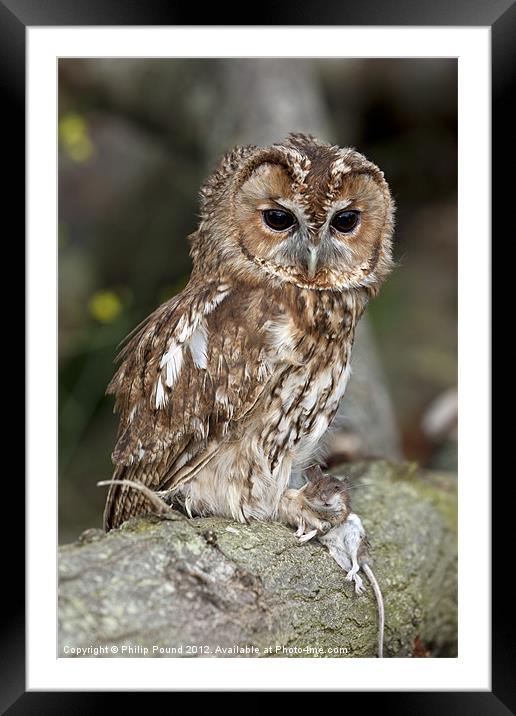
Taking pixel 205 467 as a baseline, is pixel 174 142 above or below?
above

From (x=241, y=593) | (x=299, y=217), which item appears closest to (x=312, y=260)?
(x=299, y=217)

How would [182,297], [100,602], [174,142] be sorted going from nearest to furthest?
1. [100,602]
2. [182,297]
3. [174,142]

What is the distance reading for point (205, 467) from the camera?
1.46 m

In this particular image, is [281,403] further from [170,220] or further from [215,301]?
[170,220]

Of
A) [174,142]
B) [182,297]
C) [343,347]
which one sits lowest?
[343,347]

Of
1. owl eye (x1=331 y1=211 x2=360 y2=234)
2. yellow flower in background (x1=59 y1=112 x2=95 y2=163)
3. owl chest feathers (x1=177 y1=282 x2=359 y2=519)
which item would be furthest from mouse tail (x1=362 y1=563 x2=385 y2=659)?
yellow flower in background (x1=59 y1=112 x2=95 y2=163)

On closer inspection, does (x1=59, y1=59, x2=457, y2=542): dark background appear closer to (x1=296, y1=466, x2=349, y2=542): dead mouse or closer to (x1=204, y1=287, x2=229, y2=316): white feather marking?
(x1=204, y1=287, x2=229, y2=316): white feather marking

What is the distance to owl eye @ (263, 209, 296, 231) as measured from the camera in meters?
1.36
